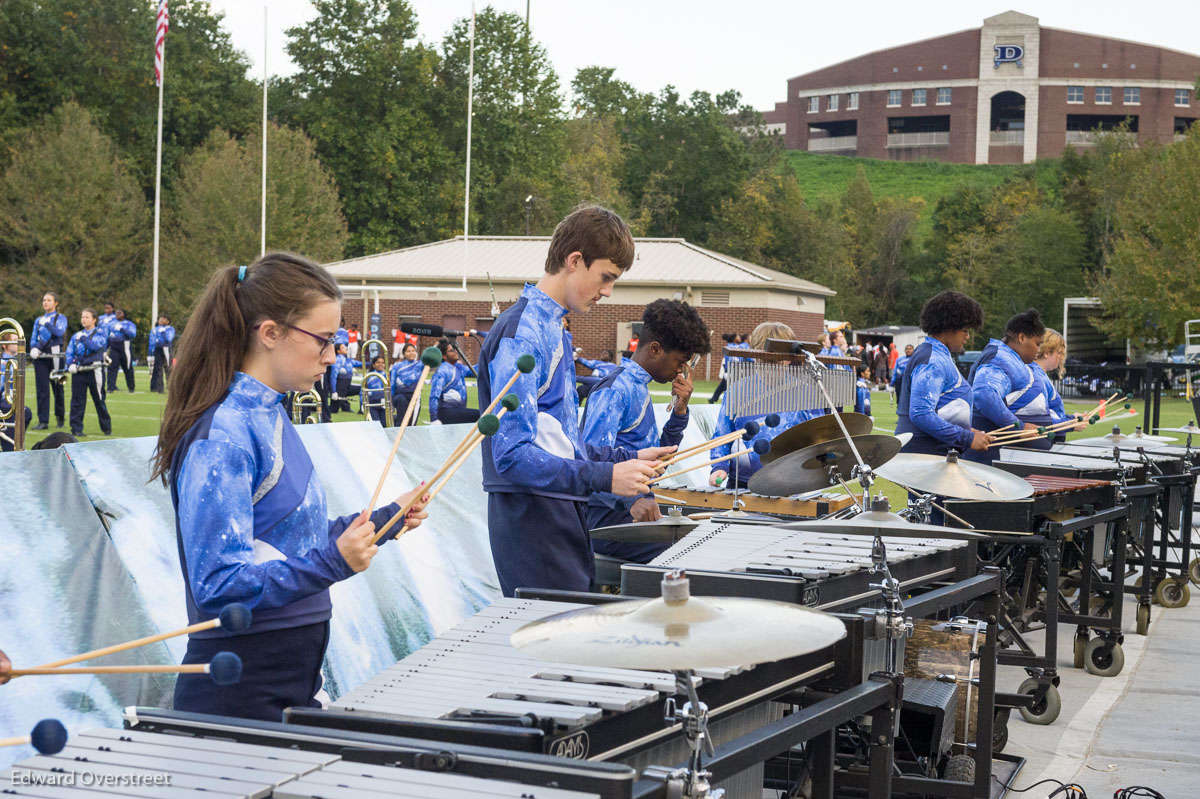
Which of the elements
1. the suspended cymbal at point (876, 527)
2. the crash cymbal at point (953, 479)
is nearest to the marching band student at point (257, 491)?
the suspended cymbal at point (876, 527)

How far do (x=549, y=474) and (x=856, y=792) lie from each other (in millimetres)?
1973

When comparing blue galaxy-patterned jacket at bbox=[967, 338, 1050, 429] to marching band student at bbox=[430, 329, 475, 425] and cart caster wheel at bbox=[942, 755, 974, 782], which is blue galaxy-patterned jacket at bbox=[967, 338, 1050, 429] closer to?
cart caster wheel at bbox=[942, 755, 974, 782]

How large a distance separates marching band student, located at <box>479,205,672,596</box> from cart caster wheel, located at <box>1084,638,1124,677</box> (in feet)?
14.4

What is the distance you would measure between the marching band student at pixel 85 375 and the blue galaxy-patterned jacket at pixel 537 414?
47.9ft

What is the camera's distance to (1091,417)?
8.02m

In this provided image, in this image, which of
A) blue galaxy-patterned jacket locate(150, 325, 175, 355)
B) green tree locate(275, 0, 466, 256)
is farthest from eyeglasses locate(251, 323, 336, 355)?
green tree locate(275, 0, 466, 256)

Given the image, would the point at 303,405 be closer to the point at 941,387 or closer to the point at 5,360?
the point at 5,360

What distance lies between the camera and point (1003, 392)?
8289mm

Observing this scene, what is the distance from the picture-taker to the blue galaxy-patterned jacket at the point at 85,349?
18.3 meters

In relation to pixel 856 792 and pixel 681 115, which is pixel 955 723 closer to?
pixel 856 792

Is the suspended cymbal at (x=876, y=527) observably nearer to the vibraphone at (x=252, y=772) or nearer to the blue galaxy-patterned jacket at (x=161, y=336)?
the vibraphone at (x=252, y=772)

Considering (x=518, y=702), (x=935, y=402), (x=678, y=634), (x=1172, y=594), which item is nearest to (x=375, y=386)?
(x=1172, y=594)

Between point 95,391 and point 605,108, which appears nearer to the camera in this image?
point 95,391

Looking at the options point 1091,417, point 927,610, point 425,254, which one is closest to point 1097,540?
point 1091,417
